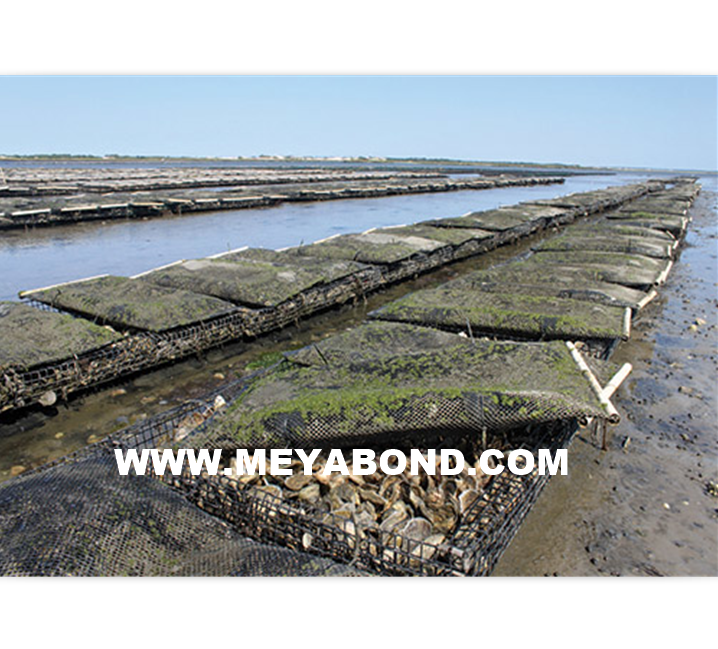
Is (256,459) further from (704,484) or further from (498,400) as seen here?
(704,484)

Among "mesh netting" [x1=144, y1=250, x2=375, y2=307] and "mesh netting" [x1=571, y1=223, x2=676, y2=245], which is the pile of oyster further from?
"mesh netting" [x1=571, y1=223, x2=676, y2=245]

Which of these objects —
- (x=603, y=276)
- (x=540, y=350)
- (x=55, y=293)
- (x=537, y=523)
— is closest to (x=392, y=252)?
(x=603, y=276)

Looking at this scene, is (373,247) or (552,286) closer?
(552,286)

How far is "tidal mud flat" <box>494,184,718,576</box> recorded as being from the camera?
251 inches

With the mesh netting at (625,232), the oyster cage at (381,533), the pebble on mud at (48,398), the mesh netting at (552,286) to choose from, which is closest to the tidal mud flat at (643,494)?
the oyster cage at (381,533)

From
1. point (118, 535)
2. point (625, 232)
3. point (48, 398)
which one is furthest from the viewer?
point (625, 232)

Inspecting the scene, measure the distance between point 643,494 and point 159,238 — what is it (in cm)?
2969

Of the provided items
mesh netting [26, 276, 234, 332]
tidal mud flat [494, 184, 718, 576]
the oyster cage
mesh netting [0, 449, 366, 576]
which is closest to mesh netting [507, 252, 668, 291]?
tidal mud flat [494, 184, 718, 576]

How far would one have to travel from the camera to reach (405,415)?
Answer: 6289 mm

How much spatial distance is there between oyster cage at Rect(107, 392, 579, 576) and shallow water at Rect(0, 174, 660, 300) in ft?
52.3

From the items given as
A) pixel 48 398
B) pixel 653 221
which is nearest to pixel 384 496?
pixel 48 398

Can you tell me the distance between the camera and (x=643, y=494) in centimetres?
768

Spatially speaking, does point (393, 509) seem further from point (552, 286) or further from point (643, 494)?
point (552, 286)

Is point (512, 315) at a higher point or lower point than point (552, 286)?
higher
